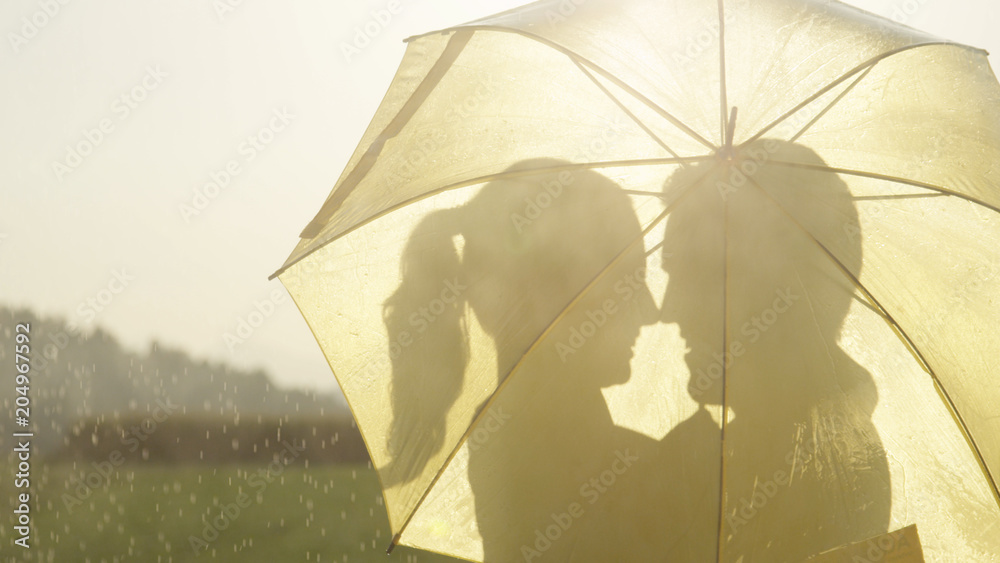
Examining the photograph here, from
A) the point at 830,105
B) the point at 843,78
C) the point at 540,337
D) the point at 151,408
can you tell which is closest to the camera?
the point at 843,78

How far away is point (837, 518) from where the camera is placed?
216cm

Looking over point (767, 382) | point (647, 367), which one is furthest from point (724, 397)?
point (647, 367)

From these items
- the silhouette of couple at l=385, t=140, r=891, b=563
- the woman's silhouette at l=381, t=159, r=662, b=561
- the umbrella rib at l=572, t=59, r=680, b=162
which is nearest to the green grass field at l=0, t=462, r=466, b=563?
the woman's silhouette at l=381, t=159, r=662, b=561

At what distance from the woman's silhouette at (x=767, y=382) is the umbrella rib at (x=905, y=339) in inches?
1.0

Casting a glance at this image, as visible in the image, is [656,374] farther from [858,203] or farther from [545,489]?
[858,203]

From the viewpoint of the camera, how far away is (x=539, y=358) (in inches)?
87.3

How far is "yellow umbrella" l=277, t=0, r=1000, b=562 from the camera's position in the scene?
1.90m

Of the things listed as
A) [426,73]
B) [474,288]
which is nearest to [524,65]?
[426,73]

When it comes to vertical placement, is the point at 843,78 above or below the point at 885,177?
above

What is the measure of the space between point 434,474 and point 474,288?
67cm

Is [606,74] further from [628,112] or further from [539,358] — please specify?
[539,358]

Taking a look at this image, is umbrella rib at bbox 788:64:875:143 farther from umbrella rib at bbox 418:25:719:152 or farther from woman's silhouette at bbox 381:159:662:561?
woman's silhouette at bbox 381:159:662:561

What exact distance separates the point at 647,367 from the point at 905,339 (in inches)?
33.5

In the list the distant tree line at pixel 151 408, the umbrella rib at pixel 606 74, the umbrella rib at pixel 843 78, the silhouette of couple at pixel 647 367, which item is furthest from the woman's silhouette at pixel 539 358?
the distant tree line at pixel 151 408
